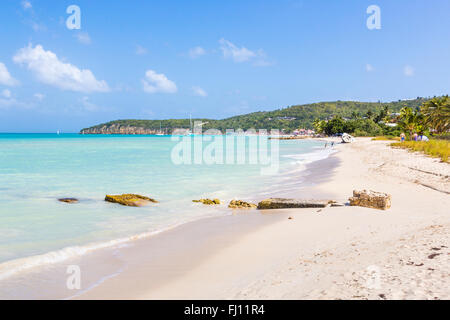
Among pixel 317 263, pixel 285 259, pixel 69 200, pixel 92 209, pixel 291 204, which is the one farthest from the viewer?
pixel 69 200

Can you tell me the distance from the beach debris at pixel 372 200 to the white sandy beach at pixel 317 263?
37 cm

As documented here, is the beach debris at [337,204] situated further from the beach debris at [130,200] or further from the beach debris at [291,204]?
the beach debris at [130,200]

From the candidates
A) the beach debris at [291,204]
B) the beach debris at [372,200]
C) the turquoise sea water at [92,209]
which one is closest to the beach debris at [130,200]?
the turquoise sea water at [92,209]

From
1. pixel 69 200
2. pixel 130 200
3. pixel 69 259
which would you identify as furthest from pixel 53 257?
pixel 69 200

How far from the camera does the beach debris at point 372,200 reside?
9.30 m

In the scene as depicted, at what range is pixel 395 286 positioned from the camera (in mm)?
3967

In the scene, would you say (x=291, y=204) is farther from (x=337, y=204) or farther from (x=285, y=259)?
(x=285, y=259)

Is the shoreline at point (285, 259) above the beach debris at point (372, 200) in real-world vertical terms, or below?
below

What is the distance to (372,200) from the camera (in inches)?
372

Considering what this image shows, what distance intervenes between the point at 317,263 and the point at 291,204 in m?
5.32

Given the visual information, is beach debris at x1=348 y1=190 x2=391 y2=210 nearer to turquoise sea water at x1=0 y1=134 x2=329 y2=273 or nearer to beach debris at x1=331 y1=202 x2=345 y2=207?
beach debris at x1=331 y1=202 x2=345 y2=207
